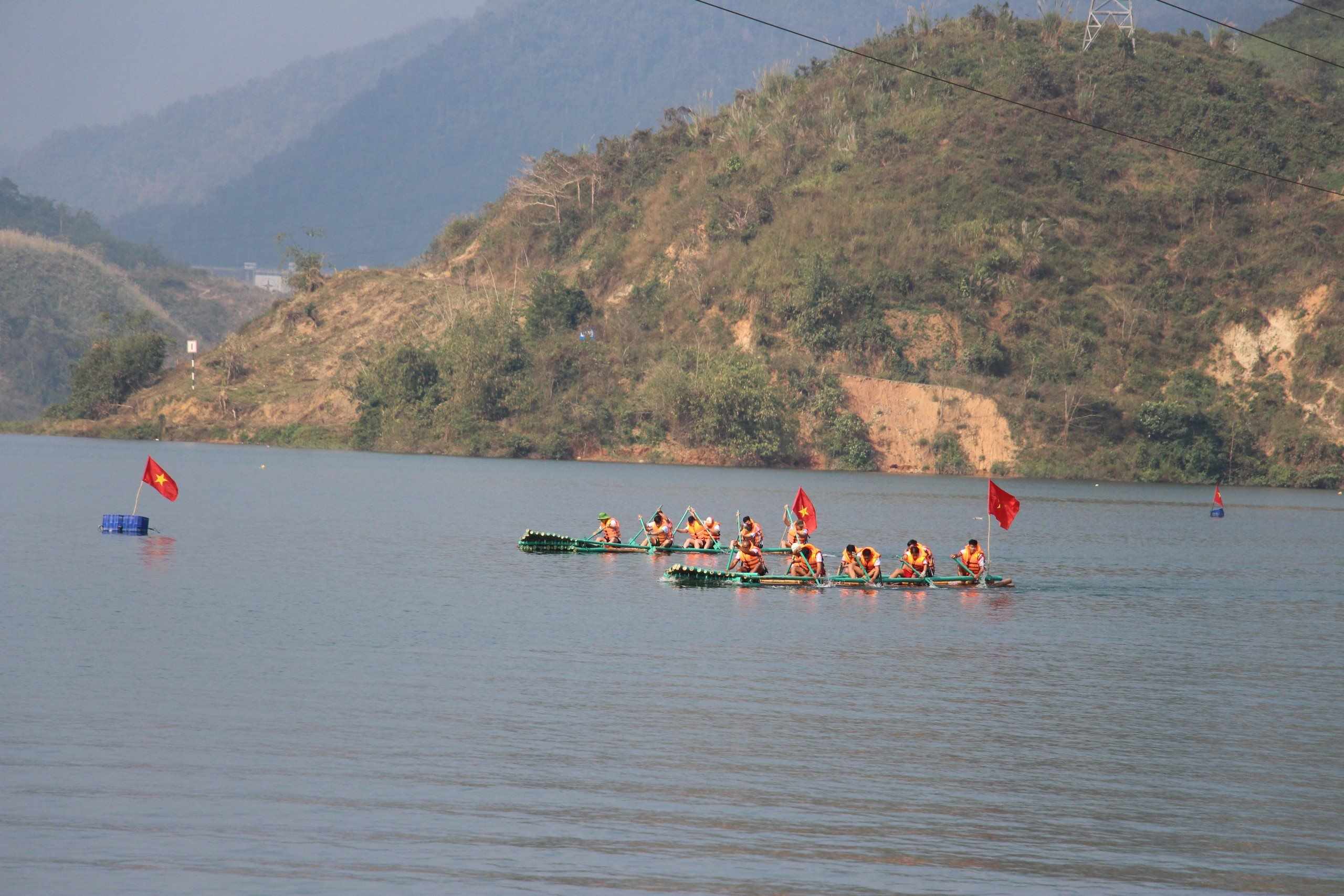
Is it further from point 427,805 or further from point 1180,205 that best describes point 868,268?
point 427,805

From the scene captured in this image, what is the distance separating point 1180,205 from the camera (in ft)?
357

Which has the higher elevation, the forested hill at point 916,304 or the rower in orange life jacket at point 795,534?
the forested hill at point 916,304

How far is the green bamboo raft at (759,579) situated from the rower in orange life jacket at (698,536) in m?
7.40

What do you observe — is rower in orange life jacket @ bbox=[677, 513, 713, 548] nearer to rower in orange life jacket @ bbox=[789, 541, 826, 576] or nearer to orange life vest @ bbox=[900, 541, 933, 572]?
rower in orange life jacket @ bbox=[789, 541, 826, 576]

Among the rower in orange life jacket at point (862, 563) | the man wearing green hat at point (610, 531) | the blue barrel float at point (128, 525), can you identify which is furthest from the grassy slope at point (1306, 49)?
the blue barrel float at point (128, 525)

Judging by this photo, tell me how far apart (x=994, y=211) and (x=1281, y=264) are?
66.6 ft

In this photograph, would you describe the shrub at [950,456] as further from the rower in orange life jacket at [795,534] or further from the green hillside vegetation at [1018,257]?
the rower in orange life jacket at [795,534]

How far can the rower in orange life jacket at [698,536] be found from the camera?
159ft

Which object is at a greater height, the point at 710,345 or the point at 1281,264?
the point at 1281,264

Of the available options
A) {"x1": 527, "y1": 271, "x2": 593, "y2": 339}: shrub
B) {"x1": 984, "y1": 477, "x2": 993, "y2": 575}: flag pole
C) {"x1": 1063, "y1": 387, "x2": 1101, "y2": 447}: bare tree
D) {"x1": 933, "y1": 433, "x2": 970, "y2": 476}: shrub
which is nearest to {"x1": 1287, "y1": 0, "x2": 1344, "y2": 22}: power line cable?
{"x1": 984, "y1": 477, "x2": 993, "y2": 575}: flag pole

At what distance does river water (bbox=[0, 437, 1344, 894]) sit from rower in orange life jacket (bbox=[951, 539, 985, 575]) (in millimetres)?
860

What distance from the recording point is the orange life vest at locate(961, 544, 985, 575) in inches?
1644

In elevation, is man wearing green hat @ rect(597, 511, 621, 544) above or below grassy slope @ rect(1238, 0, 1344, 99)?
below

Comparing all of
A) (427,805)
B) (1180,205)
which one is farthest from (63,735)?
(1180,205)
